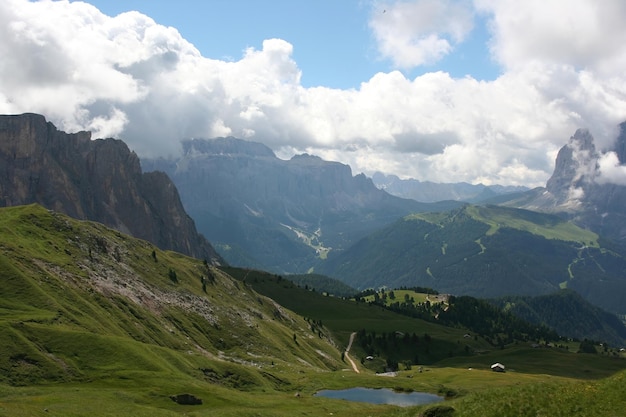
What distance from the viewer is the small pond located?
12094cm

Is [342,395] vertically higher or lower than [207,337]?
lower

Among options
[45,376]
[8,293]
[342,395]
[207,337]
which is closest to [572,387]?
[45,376]

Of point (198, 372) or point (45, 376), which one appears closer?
point (45, 376)

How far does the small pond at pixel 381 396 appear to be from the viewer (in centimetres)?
12094

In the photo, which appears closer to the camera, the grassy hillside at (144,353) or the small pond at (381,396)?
the grassy hillside at (144,353)

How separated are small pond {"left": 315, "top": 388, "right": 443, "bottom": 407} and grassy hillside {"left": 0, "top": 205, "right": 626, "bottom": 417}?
13.9 feet

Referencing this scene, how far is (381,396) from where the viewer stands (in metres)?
128

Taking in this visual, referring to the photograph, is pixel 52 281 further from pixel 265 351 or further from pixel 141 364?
pixel 265 351

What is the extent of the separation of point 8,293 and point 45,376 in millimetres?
33545

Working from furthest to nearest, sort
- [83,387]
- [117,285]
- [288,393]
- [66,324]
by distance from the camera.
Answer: [117,285], [288,393], [66,324], [83,387]

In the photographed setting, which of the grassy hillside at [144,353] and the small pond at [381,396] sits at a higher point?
the grassy hillside at [144,353]

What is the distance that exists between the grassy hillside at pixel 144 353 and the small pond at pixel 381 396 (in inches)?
167

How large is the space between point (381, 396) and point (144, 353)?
189ft

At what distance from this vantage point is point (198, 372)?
110 m
